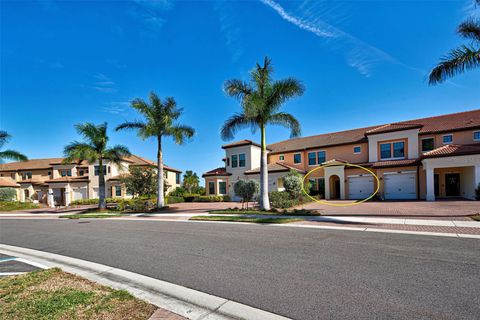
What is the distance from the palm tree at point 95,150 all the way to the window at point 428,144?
30.7 m

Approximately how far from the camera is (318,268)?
565 centimetres

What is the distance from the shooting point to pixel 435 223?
34.8 feet

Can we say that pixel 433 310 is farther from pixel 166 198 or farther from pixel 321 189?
pixel 166 198

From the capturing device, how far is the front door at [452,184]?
76.3ft

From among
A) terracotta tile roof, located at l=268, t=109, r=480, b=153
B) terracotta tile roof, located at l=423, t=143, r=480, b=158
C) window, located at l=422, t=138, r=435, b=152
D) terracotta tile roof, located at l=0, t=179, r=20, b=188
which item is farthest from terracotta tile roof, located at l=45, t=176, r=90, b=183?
window, located at l=422, t=138, r=435, b=152

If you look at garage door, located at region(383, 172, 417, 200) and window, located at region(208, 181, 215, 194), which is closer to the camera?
garage door, located at region(383, 172, 417, 200)

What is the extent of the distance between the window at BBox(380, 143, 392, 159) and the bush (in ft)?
166

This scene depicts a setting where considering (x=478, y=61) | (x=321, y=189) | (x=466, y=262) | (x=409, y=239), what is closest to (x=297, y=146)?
(x=321, y=189)

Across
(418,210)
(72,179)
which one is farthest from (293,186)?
(72,179)

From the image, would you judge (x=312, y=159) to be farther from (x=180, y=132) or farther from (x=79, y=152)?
(x=79, y=152)

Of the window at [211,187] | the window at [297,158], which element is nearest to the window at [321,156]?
the window at [297,158]

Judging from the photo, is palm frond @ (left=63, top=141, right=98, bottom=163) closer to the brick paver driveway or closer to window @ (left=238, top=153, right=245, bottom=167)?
window @ (left=238, top=153, right=245, bottom=167)

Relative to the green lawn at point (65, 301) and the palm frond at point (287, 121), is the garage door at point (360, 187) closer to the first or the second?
the palm frond at point (287, 121)

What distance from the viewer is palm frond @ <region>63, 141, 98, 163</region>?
23.9m
